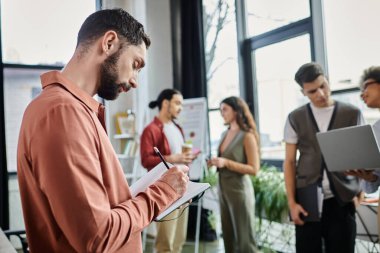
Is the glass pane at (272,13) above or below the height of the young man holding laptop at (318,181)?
above

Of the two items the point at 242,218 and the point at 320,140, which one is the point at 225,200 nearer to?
the point at 242,218

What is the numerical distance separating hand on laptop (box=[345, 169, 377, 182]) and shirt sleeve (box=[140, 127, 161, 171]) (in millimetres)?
1527

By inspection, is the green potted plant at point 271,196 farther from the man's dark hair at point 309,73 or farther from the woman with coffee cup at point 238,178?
the man's dark hair at point 309,73

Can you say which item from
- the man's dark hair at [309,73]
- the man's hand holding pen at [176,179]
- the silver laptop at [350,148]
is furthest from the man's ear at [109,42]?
the man's dark hair at [309,73]

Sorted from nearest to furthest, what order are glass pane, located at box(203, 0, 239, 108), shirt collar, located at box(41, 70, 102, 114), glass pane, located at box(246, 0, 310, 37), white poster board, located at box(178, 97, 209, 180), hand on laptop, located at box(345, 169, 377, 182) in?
1. shirt collar, located at box(41, 70, 102, 114)
2. hand on laptop, located at box(345, 169, 377, 182)
3. glass pane, located at box(246, 0, 310, 37)
4. white poster board, located at box(178, 97, 209, 180)
5. glass pane, located at box(203, 0, 239, 108)

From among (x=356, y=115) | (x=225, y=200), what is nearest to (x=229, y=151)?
(x=225, y=200)

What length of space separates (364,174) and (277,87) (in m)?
2.06

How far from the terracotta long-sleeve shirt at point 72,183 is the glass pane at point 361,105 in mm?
2340

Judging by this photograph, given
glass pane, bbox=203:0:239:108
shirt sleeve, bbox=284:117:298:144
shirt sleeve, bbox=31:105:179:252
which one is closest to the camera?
shirt sleeve, bbox=31:105:179:252

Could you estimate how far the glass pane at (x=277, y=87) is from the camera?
11.8 feet

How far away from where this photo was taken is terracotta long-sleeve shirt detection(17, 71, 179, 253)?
0.80 meters

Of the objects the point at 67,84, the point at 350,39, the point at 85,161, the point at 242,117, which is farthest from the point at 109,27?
the point at 350,39

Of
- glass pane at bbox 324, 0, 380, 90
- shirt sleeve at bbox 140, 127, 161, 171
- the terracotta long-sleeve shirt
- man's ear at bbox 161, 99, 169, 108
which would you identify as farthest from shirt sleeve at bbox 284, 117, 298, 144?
the terracotta long-sleeve shirt

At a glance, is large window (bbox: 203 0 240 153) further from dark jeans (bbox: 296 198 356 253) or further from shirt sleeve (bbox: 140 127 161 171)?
dark jeans (bbox: 296 198 356 253)
